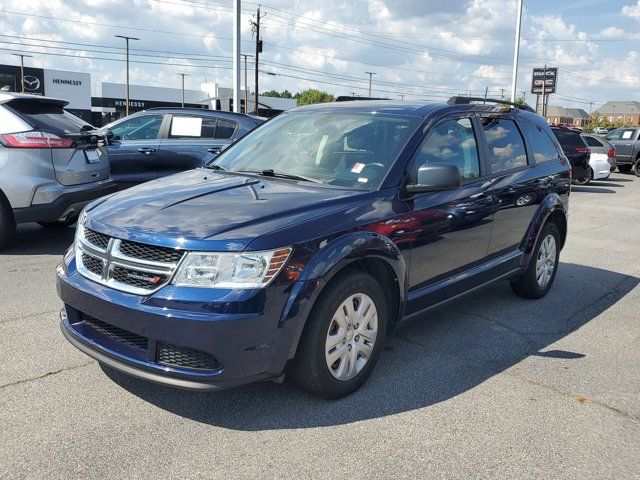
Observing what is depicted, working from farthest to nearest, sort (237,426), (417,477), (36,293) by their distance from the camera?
(36,293) < (237,426) < (417,477)

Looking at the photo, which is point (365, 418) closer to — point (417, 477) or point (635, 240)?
point (417, 477)

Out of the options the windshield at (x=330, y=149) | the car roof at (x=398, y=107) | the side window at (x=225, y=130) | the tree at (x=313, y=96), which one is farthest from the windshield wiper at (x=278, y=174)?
the tree at (x=313, y=96)

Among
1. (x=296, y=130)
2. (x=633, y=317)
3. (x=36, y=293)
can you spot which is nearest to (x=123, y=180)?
(x=36, y=293)

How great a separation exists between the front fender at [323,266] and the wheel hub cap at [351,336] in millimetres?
231

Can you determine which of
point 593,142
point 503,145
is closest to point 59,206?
point 503,145

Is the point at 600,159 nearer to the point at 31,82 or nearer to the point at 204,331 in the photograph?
the point at 204,331

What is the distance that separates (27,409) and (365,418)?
6.16ft

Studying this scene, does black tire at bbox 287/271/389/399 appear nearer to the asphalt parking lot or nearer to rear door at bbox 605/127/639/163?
the asphalt parking lot

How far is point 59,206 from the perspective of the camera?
6.63m

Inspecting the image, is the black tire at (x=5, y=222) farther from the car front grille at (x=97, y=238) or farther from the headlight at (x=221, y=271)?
the headlight at (x=221, y=271)

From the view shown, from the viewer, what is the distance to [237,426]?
3.15 metres

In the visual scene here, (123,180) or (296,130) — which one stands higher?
(296,130)

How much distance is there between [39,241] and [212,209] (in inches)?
209

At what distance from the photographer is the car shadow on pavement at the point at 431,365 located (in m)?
3.31
